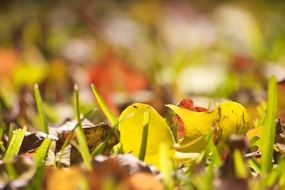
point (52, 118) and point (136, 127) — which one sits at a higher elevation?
point (136, 127)

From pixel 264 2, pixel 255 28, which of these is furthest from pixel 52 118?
pixel 264 2

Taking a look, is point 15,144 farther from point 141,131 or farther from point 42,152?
point 141,131

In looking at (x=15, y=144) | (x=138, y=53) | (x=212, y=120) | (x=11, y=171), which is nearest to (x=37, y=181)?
(x=11, y=171)

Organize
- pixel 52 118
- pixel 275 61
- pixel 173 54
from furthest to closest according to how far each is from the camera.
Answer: pixel 173 54 → pixel 275 61 → pixel 52 118

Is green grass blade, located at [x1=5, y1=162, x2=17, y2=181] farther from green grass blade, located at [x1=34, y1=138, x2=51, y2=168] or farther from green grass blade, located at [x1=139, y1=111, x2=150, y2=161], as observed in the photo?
green grass blade, located at [x1=139, y1=111, x2=150, y2=161]

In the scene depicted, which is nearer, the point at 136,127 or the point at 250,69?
the point at 136,127

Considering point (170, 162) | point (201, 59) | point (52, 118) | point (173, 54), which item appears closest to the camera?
point (170, 162)

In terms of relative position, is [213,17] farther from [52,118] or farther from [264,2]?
[52,118]
